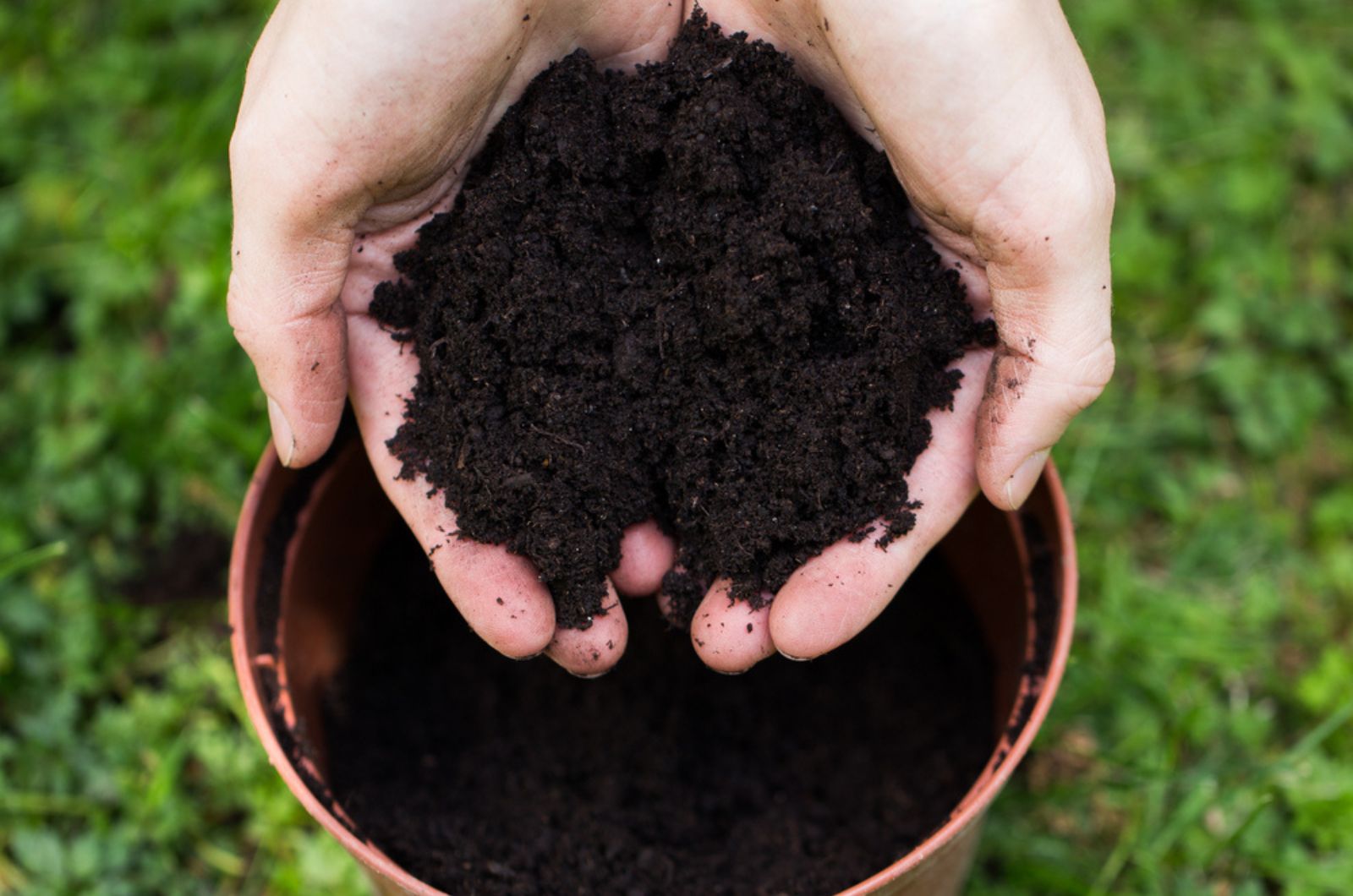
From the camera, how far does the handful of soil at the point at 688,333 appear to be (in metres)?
1.64

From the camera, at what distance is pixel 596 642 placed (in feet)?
5.52

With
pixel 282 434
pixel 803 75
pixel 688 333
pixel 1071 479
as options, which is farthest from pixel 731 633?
pixel 1071 479

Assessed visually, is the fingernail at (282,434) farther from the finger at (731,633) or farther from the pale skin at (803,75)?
the finger at (731,633)

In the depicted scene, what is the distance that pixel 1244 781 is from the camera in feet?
7.30

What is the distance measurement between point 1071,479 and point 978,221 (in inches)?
45.9

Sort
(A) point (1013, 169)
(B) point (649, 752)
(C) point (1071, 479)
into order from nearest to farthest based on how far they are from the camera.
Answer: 1. (A) point (1013, 169)
2. (B) point (649, 752)
3. (C) point (1071, 479)

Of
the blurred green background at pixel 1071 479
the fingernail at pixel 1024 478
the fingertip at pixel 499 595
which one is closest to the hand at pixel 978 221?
the fingernail at pixel 1024 478

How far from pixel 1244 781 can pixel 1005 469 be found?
1073 mm

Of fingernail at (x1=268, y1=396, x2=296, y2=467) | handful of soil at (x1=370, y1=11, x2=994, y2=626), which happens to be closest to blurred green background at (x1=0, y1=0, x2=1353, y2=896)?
fingernail at (x1=268, y1=396, x2=296, y2=467)

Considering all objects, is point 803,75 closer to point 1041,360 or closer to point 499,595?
point 1041,360

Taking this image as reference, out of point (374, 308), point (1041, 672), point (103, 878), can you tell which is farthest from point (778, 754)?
point (103, 878)

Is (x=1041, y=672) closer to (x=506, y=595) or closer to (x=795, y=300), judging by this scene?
(x=795, y=300)

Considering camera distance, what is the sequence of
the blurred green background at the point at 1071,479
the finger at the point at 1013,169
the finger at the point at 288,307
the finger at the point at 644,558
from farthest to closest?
1. the blurred green background at the point at 1071,479
2. the finger at the point at 644,558
3. the finger at the point at 288,307
4. the finger at the point at 1013,169

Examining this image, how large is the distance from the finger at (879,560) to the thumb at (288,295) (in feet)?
2.56
